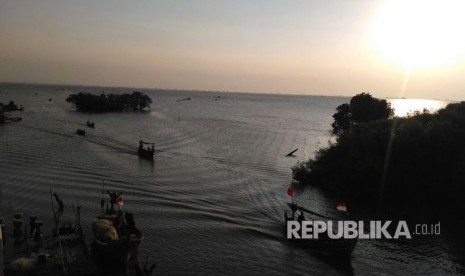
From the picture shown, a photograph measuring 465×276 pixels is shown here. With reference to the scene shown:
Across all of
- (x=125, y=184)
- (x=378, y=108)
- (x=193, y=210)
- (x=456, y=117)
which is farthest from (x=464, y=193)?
(x=378, y=108)

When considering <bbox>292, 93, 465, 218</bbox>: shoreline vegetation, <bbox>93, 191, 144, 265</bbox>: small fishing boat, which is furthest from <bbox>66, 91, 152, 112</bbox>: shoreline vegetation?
<bbox>93, 191, 144, 265</bbox>: small fishing boat

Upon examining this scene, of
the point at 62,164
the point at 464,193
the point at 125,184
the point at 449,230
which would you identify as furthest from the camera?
the point at 62,164

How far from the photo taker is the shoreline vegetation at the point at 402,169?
1966 inches

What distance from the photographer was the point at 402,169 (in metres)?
53.2

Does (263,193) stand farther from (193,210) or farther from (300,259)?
(300,259)

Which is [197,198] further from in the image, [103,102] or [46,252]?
[103,102]

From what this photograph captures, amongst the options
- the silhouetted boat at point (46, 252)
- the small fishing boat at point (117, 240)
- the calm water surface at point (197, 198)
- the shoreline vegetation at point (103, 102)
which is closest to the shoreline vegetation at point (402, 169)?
the calm water surface at point (197, 198)

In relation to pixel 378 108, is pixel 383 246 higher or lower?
lower

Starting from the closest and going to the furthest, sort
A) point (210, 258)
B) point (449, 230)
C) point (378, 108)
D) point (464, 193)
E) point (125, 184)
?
point (210, 258)
point (449, 230)
point (464, 193)
point (125, 184)
point (378, 108)

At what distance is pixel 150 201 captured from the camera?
45.7 meters

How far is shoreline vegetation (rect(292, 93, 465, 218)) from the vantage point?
4994 centimetres

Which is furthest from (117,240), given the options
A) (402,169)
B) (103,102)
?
(103,102)

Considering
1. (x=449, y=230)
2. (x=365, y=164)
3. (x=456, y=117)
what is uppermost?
(x=456, y=117)

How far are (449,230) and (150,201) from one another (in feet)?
103
